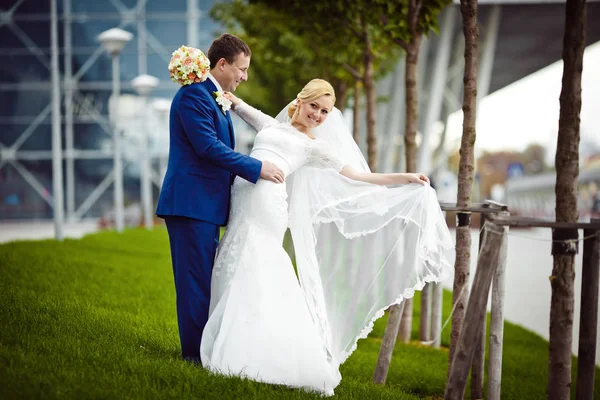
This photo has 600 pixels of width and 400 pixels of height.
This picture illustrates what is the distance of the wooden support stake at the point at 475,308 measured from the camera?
4320mm

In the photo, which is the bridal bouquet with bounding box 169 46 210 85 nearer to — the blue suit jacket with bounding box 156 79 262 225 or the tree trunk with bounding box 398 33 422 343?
the blue suit jacket with bounding box 156 79 262 225

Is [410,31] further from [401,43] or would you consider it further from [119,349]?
[119,349]

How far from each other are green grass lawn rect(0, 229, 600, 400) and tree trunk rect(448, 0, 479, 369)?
0.91 m

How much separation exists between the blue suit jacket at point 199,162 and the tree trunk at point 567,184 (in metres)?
2.00

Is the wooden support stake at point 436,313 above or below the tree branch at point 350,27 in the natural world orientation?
below

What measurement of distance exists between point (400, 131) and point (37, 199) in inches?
731

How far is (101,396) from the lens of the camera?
12.8ft

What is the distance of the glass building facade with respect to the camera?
1443 inches

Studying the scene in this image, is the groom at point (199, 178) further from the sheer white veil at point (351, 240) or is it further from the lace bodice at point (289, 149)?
the sheer white veil at point (351, 240)

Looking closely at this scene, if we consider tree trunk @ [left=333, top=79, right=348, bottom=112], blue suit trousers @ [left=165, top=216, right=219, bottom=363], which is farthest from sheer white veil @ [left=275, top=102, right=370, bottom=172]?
tree trunk @ [left=333, top=79, right=348, bottom=112]

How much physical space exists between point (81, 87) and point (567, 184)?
3536 cm

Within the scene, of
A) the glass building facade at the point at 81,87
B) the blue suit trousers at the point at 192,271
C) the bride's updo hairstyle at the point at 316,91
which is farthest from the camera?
the glass building facade at the point at 81,87

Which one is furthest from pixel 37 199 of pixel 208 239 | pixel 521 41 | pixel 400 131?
pixel 208 239

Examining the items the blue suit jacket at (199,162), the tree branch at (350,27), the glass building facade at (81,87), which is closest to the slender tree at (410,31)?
the tree branch at (350,27)
